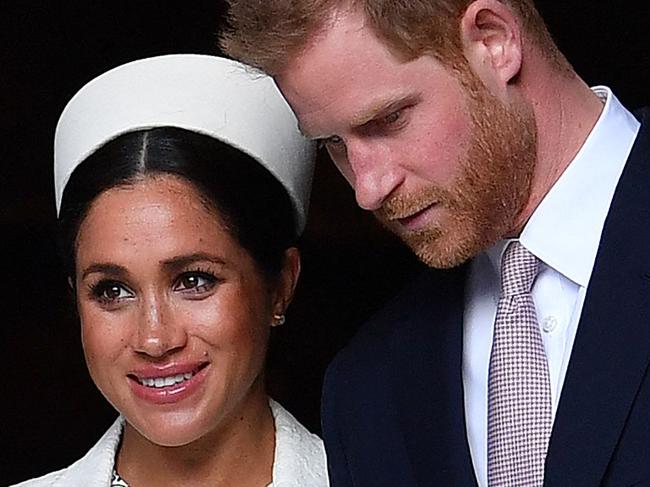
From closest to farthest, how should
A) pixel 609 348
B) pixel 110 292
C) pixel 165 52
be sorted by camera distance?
1. pixel 609 348
2. pixel 110 292
3. pixel 165 52

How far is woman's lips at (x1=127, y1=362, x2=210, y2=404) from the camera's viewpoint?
1895 millimetres

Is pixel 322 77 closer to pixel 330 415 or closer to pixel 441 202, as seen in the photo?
pixel 441 202

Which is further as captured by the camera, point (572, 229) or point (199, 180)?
point (199, 180)

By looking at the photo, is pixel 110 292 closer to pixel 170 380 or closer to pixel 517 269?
pixel 170 380

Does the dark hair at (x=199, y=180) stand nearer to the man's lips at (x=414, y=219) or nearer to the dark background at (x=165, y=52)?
the man's lips at (x=414, y=219)

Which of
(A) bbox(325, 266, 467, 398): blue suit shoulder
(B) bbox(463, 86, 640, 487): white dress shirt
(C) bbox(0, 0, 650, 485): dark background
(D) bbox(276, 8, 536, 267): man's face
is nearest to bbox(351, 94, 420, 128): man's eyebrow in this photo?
(D) bbox(276, 8, 536, 267): man's face

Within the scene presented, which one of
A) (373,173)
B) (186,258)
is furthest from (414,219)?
(186,258)

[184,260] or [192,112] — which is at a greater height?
[192,112]

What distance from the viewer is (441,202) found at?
1.65 meters

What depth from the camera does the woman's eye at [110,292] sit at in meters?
1.91

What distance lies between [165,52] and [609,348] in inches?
63.0

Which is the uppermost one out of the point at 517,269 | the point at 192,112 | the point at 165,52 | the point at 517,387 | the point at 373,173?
the point at 165,52

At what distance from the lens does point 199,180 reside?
1929 millimetres

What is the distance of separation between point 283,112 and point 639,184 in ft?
1.74
